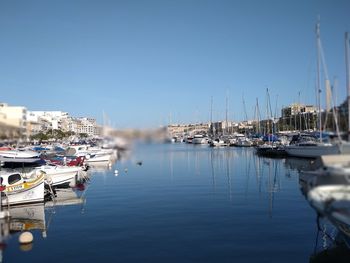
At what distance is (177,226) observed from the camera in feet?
72.2

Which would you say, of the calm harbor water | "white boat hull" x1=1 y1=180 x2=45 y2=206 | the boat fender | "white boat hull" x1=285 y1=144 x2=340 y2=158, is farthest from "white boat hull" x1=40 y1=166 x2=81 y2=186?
"white boat hull" x1=285 y1=144 x2=340 y2=158

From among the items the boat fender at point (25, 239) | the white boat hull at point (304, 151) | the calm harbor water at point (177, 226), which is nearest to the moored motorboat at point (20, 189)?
the calm harbor water at point (177, 226)

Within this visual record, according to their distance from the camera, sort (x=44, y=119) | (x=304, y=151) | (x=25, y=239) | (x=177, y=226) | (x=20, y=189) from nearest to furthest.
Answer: (x=25, y=239) < (x=177, y=226) < (x=20, y=189) < (x=44, y=119) < (x=304, y=151)

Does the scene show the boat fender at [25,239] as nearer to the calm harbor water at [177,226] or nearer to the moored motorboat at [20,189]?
the calm harbor water at [177,226]

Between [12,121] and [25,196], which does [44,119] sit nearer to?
[25,196]

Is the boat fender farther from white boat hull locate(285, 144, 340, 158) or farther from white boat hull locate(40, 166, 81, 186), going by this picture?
white boat hull locate(285, 144, 340, 158)

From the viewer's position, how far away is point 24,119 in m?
14.1

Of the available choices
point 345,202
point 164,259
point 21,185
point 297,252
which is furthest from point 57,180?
point 345,202

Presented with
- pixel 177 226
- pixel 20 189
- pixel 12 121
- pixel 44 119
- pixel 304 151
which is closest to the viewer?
pixel 12 121

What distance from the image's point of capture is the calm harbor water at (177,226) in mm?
17125

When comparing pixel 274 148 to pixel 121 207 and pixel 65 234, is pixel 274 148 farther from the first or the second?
pixel 65 234

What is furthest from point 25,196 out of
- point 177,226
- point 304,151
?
point 304,151

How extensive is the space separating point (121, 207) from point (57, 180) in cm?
1260

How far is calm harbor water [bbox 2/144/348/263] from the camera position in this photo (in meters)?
17.1
